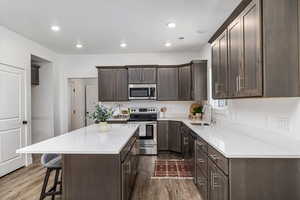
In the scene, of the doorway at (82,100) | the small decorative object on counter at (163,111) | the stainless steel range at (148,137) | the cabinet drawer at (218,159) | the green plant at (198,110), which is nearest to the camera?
the cabinet drawer at (218,159)

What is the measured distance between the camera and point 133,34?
4191 millimetres

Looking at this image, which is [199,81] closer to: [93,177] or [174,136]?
[174,136]

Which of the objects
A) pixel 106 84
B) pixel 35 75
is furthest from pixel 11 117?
pixel 106 84

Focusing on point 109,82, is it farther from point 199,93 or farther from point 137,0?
point 137,0

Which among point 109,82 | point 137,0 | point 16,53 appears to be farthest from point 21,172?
point 137,0

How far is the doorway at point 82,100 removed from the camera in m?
6.46

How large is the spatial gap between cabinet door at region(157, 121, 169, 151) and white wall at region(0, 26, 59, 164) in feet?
9.72

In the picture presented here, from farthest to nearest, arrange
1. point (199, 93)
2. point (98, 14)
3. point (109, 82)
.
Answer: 1. point (109, 82)
2. point (199, 93)
3. point (98, 14)

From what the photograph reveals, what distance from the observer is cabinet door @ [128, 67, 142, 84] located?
5.55 m

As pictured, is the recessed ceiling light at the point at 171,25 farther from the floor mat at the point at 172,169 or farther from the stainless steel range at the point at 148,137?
the floor mat at the point at 172,169

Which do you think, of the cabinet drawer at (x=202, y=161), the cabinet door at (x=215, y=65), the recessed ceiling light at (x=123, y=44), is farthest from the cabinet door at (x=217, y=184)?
the recessed ceiling light at (x=123, y=44)

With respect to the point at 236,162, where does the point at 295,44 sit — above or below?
above

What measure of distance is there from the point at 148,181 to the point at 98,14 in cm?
283

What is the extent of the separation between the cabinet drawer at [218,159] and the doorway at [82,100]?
16.2 feet
